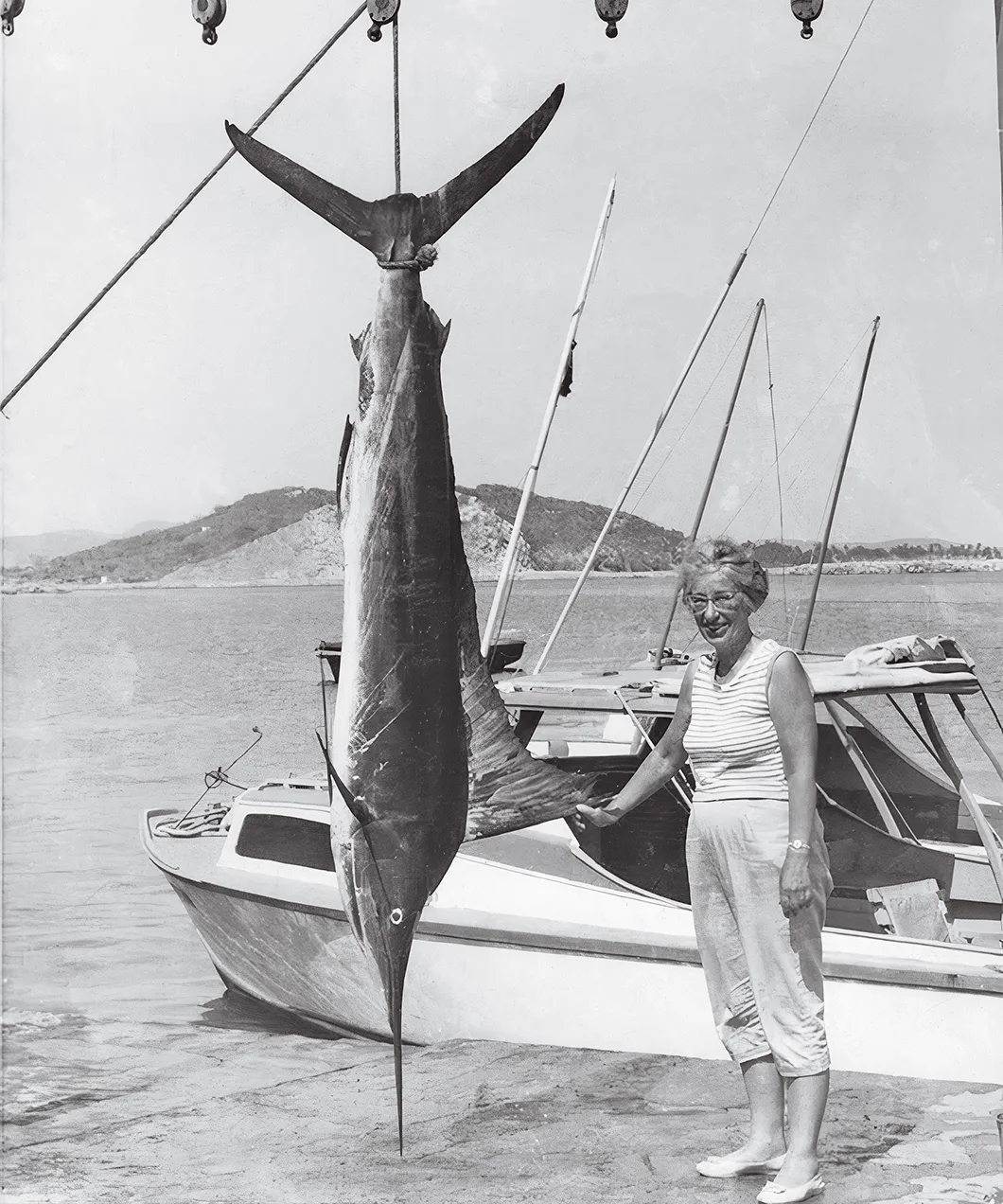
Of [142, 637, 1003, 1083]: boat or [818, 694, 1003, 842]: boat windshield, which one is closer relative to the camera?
[142, 637, 1003, 1083]: boat

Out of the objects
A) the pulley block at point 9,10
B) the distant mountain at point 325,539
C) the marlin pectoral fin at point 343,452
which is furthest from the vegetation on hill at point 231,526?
the marlin pectoral fin at point 343,452

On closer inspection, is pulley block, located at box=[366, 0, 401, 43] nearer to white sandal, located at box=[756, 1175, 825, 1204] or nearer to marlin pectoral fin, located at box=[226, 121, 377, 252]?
marlin pectoral fin, located at box=[226, 121, 377, 252]

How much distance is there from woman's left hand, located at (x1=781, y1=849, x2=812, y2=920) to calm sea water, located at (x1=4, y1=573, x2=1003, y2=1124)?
2617mm

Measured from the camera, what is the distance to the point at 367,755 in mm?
3027

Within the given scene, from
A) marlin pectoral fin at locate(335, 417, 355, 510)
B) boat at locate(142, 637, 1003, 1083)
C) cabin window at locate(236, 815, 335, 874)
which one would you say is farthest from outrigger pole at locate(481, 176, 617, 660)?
marlin pectoral fin at locate(335, 417, 355, 510)

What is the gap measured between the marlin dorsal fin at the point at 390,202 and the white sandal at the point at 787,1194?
2.06 metres

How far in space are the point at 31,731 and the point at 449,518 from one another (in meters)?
30.3

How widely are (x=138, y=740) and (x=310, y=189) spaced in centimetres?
2646

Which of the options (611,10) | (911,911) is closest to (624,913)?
(911,911)

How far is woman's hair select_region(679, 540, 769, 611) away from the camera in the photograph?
10.5 ft

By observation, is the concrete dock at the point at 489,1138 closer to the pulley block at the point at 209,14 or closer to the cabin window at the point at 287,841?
the cabin window at the point at 287,841

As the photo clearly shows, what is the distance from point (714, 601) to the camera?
3207 mm

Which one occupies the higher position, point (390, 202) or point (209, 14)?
point (209, 14)

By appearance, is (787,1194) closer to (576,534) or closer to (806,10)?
(806,10)
